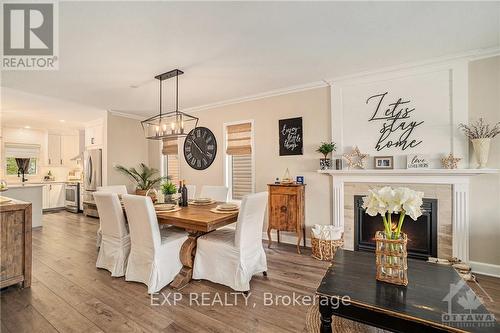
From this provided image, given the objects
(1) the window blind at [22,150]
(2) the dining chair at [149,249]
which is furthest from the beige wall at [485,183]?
(1) the window blind at [22,150]

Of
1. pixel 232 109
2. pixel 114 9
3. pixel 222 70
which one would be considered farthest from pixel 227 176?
pixel 114 9

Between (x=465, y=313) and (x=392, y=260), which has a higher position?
(x=392, y=260)

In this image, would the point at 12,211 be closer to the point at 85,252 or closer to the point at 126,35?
the point at 85,252

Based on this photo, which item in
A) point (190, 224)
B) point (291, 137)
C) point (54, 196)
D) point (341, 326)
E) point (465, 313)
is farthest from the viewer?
point (54, 196)

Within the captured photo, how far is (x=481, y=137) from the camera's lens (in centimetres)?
260

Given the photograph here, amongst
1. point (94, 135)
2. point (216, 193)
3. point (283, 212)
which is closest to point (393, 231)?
point (283, 212)

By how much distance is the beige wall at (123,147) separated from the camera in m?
5.18

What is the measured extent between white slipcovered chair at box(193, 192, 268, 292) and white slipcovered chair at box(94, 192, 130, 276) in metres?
0.93

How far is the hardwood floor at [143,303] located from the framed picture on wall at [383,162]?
1.58 metres

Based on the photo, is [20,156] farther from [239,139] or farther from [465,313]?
[465,313]

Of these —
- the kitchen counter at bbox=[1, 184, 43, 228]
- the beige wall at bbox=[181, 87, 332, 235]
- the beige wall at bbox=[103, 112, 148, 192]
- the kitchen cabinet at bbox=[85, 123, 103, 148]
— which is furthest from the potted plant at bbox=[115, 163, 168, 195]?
the beige wall at bbox=[181, 87, 332, 235]

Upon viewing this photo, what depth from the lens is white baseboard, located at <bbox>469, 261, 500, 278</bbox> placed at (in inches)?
103

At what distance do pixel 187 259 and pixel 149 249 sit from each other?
0.42m

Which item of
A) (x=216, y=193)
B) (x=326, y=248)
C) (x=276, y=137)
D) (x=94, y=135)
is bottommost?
(x=326, y=248)
